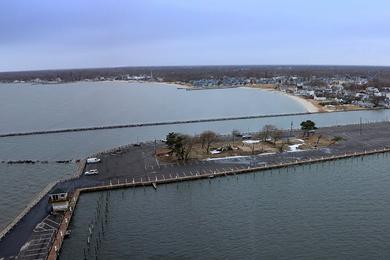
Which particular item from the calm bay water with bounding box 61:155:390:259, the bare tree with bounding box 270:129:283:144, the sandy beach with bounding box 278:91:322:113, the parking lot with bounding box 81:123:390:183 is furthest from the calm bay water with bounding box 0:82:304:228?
the bare tree with bounding box 270:129:283:144

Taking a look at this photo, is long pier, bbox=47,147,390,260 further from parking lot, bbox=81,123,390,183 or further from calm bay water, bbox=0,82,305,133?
calm bay water, bbox=0,82,305,133

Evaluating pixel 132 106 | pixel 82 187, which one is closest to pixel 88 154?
pixel 82 187

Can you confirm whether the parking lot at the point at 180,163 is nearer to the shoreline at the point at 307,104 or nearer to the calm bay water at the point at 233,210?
the calm bay water at the point at 233,210

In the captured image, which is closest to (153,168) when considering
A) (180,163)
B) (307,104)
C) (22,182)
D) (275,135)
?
(180,163)

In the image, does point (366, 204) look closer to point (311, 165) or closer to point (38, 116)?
point (311, 165)

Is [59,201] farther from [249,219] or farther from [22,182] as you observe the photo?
[249,219]

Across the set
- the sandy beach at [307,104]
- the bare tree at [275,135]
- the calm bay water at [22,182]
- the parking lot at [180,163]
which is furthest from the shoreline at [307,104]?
the calm bay water at [22,182]

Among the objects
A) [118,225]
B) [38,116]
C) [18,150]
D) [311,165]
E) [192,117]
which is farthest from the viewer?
[38,116]
